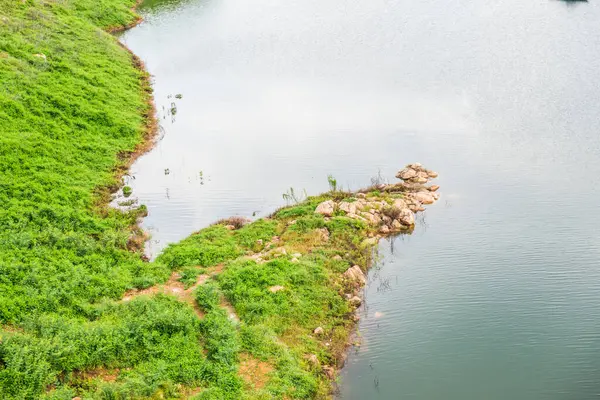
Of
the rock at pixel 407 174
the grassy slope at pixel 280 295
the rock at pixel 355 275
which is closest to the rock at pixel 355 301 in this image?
the grassy slope at pixel 280 295

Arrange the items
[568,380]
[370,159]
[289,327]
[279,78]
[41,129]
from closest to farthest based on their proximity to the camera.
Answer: [568,380]
[289,327]
[41,129]
[370,159]
[279,78]

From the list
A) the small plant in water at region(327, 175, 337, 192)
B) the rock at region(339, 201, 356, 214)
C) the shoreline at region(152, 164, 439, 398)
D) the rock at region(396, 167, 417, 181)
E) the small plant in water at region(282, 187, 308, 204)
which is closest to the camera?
the shoreline at region(152, 164, 439, 398)

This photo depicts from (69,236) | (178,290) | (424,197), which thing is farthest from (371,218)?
(69,236)

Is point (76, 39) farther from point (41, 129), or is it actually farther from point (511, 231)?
point (511, 231)

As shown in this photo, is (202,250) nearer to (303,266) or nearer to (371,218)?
(303,266)

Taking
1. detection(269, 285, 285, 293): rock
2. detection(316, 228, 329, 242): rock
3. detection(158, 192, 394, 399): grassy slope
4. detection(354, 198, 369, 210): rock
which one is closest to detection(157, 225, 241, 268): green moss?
detection(158, 192, 394, 399): grassy slope

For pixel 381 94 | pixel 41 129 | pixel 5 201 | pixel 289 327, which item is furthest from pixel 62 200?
pixel 381 94

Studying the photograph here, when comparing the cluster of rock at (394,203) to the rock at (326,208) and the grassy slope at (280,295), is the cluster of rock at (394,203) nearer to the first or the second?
the rock at (326,208)

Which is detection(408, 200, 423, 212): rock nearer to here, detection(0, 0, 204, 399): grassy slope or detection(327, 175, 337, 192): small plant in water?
detection(327, 175, 337, 192): small plant in water
